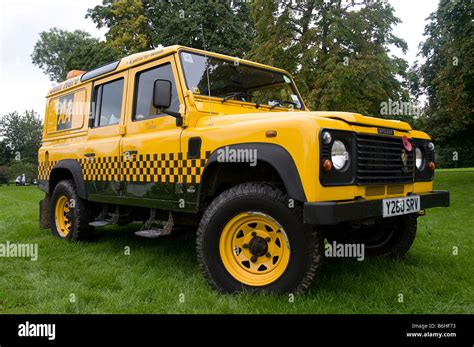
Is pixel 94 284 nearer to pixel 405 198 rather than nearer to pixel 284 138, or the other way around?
pixel 284 138

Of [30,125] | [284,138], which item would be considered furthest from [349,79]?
Result: [30,125]

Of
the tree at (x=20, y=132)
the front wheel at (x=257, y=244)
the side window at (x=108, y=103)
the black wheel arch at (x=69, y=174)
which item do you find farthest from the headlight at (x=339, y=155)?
the tree at (x=20, y=132)

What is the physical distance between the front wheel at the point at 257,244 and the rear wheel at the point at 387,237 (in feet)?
3.97

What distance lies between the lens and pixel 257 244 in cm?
340

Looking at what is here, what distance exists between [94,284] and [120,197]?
122cm

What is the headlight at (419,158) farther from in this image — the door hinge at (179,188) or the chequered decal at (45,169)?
the chequered decal at (45,169)

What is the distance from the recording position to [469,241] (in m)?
A: 5.69

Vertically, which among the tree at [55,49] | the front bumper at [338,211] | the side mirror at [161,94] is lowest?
the front bumper at [338,211]

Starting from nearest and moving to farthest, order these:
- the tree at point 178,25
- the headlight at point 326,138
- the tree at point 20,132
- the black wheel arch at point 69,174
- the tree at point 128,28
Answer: the headlight at point 326,138 → the black wheel arch at point 69,174 → the tree at point 178,25 → the tree at point 128,28 → the tree at point 20,132

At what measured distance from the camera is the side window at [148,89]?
433cm

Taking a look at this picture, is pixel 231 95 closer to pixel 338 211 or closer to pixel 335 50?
pixel 338 211

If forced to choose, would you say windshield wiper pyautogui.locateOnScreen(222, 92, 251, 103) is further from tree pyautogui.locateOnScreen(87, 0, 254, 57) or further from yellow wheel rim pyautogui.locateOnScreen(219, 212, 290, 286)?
tree pyautogui.locateOnScreen(87, 0, 254, 57)

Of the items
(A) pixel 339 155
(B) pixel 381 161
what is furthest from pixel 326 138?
(B) pixel 381 161

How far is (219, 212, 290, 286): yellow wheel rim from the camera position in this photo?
3.32 metres
